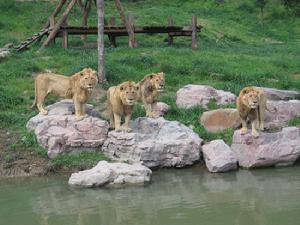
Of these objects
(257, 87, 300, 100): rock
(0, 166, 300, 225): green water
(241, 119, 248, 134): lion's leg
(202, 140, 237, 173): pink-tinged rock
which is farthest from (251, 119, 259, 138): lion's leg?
(257, 87, 300, 100): rock

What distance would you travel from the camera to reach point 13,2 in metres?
32.2

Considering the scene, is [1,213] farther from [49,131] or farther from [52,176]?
[49,131]

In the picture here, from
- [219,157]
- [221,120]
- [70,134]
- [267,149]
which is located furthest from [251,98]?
[70,134]

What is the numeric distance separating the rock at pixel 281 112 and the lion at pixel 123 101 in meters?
3.22

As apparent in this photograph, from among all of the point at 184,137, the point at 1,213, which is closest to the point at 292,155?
the point at 184,137

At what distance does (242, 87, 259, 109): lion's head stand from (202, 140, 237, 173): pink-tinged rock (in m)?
0.94

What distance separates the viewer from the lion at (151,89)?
13.6 m

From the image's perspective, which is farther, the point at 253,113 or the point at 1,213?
the point at 253,113

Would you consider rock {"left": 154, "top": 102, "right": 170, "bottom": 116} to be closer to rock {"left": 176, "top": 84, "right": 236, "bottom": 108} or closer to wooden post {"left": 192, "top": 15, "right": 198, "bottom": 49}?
rock {"left": 176, "top": 84, "right": 236, "bottom": 108}

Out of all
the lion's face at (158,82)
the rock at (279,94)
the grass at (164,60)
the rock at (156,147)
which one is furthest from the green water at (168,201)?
the rock at (279,94)

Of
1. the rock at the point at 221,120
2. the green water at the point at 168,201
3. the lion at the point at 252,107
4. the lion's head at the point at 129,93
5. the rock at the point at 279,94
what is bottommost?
the green water at the point at 168,201

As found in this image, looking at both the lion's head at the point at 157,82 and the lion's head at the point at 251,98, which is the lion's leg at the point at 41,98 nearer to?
the lion's head at the point at 157,82

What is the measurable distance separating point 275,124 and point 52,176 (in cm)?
512

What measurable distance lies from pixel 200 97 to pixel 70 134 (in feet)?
13.0
